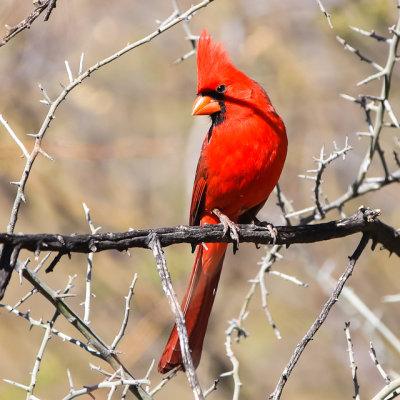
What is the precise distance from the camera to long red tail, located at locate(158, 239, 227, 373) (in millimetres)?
2850

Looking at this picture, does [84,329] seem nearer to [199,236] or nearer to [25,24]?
[199,236]

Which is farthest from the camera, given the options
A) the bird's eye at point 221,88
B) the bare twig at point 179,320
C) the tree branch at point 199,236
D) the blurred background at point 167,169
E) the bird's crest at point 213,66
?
the blurred background at point 167,169

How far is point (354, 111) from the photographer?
17.4ft

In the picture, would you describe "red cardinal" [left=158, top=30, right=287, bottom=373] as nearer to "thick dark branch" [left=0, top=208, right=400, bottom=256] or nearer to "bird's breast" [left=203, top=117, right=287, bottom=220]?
"bird's breast" [left=203, top=117, right=287, bottom=220]

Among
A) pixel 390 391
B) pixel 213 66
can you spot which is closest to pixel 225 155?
pixel 213 66

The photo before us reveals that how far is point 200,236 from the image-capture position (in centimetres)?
207

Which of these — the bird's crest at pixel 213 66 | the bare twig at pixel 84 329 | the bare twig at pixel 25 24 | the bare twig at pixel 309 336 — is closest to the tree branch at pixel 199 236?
the bare twig at pixel 309 336

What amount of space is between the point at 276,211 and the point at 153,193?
138cm

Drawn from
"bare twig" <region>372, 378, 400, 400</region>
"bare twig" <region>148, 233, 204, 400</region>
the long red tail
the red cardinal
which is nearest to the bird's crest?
the red cardinal

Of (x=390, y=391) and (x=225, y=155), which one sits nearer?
(x=390, y=391)

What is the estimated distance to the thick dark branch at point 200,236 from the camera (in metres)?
1.57

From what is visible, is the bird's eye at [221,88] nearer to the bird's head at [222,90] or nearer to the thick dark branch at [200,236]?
the bird's head at [222,90]

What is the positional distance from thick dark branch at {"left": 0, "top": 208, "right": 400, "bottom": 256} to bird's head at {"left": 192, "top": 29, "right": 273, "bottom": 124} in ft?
2.42

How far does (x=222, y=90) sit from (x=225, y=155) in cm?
35
